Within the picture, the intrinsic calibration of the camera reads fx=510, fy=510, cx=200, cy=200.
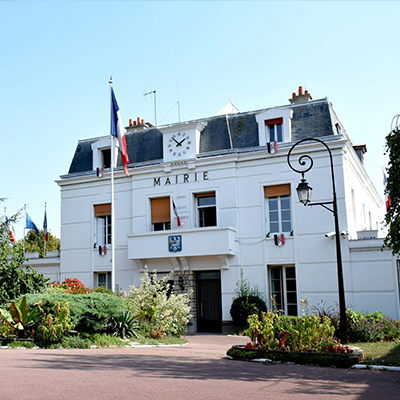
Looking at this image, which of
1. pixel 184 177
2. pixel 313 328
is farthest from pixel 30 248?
pixel 313 328

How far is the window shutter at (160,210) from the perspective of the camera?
71.9 feet

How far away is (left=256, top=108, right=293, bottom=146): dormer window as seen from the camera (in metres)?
20.5

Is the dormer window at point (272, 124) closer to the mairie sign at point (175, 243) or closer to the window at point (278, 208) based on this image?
the window at point (278, 208)

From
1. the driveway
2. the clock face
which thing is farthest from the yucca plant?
the clock face

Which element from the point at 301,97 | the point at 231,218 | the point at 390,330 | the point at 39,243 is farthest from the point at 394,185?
the point at 39,243

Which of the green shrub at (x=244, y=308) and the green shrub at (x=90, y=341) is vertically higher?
the green shrub at (x=244, y=308)

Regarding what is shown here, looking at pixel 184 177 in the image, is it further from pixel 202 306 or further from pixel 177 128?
pixel 202 306

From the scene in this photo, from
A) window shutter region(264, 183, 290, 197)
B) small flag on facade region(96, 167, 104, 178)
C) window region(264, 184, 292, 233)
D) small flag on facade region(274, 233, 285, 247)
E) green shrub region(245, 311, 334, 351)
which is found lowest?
green shrub region(245, 311, 334, 351)

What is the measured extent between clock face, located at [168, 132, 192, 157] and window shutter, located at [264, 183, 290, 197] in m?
3.85

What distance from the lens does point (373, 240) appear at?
18156 mm

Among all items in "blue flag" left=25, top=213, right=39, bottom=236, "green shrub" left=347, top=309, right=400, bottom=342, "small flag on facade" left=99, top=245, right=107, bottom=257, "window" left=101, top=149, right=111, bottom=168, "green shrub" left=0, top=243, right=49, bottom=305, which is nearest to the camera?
"green shrub" left=347, top=309, right=400, bottom=342

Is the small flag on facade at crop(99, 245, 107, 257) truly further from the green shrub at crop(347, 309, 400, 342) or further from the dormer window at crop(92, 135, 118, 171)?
the green shrub at crop(347, 309, 400, 342)

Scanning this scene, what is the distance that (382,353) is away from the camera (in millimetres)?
11234

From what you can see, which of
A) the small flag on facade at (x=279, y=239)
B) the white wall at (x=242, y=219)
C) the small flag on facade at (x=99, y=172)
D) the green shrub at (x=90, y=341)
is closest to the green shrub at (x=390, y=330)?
the white wall at (x=242, y=219)
